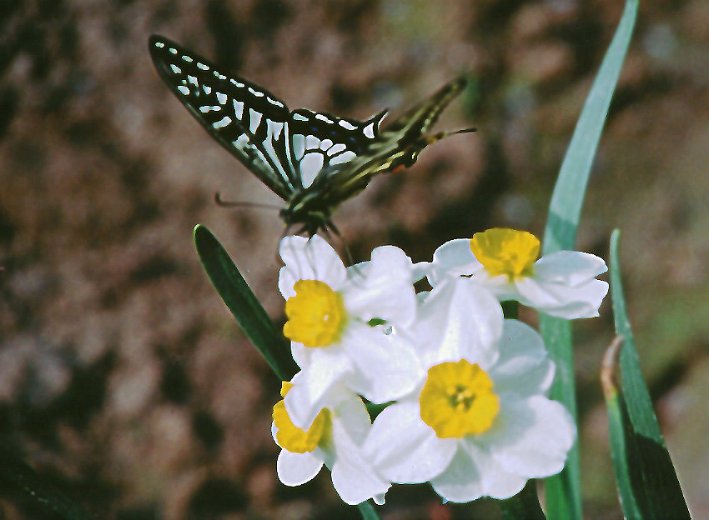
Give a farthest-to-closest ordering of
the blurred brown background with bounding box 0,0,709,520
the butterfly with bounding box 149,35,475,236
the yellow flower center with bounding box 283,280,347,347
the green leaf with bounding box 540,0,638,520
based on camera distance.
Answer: the blurred brown background with bounding box 0,0,709,520 < the butterfly with bounding box 149,35,475,236 < the green leaf with bounding box 540,0,638,520 < the yellow flower center with bounding box 283,280,347,347

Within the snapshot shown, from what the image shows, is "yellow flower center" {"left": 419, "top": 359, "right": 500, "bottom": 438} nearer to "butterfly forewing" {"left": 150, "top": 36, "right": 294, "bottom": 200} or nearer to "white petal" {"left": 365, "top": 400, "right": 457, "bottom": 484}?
"white petal" {"left": 365, "top": 400, "right": 457, "bottom": 484}

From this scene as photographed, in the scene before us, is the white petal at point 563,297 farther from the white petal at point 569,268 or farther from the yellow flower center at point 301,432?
the yellow flower center at point 301,432

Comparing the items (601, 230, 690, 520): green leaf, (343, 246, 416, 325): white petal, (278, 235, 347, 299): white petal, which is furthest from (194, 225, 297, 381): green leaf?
(601, 230, 690, 520): green leaf

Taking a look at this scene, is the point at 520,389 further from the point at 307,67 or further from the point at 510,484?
the point at 307,67

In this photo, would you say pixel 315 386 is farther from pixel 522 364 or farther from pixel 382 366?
pixel 522 364

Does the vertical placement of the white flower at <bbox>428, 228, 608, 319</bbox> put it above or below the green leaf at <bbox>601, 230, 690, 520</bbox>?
above

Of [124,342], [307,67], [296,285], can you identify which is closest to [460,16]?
[307,67]
